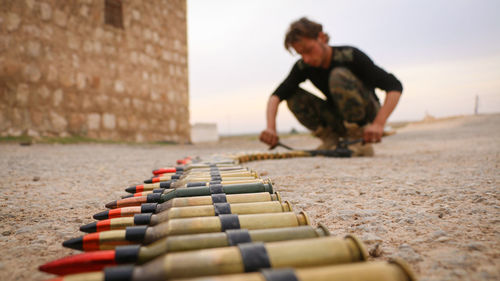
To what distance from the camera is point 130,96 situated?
7.36m

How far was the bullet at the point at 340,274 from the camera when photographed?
60 centimetres

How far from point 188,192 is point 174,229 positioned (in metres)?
0.46

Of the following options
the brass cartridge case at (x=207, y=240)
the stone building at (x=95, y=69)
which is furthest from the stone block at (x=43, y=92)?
the brass cartridge case at (x=207, y=240)

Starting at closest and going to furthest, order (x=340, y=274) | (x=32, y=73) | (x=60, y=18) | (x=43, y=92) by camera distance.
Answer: (x=340, y=274)
(x=32, y=73)
(x=43, y=92)
(x=60, y=18)

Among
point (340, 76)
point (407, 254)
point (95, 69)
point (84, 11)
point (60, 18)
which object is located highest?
point (84, 11)

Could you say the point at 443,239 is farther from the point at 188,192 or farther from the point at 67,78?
the point at 67,78

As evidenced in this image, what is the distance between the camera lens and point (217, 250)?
725 millimetres

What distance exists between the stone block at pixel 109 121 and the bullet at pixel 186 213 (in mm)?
6348

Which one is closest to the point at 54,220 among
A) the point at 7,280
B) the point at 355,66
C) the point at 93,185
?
the point at 7,280

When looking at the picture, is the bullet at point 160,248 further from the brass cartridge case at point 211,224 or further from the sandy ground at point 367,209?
the sandy ground at point 367,209

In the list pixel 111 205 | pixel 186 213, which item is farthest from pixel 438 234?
pixel 111 205

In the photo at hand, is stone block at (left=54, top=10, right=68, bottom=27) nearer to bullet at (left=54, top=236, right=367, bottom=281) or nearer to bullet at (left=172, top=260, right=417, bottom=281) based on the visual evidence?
bullet at (left=54, top=236, right=367, bottom=281)

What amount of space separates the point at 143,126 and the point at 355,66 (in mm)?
5824

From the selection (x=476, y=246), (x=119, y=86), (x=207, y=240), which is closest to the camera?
(x=207, y=240)
